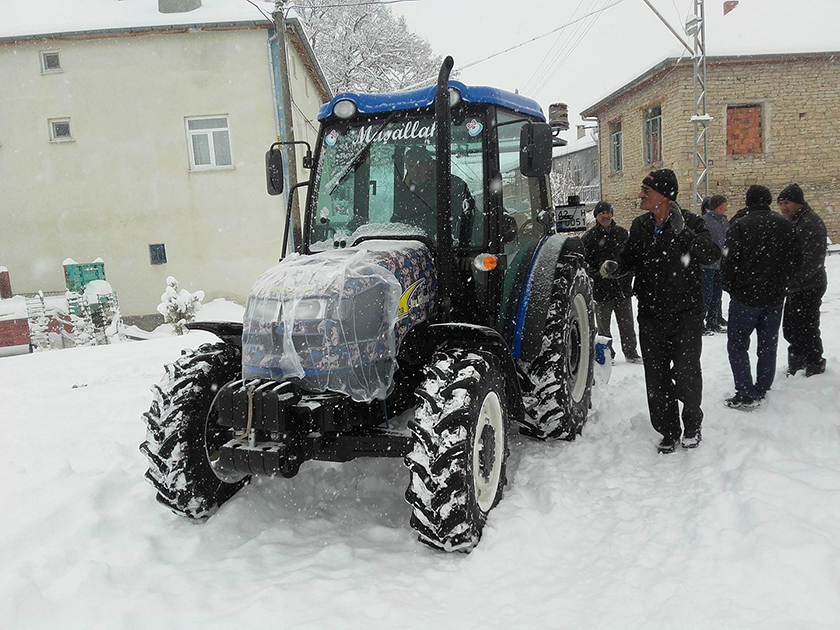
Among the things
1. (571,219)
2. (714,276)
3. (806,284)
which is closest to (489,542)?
(806,284)

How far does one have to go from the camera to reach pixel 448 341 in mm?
3584

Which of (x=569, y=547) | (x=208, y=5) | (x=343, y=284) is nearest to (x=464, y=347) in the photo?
(x=343, y=284)

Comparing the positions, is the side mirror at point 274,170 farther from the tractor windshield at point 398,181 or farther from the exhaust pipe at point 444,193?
the exhaust pipe at point 444,193

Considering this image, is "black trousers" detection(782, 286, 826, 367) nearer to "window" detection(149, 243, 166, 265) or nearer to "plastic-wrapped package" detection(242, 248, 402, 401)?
"plastic-wrapped package" detection(242, 248, 402, 401)

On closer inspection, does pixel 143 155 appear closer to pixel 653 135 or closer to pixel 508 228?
pixel 508 228

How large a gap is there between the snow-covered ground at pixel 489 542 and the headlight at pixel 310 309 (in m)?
1.21

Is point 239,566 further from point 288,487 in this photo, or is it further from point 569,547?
point 569,547

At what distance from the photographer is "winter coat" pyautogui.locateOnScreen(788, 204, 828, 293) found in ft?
17.5

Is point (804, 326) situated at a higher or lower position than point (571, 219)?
lower

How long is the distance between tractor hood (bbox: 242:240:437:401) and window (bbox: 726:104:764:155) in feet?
55.1

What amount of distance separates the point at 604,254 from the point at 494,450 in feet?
12.6

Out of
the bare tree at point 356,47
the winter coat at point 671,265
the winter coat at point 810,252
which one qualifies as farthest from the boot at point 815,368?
the bare tree at point 356,47

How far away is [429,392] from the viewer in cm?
320

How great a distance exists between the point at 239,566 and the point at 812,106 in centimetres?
1904
